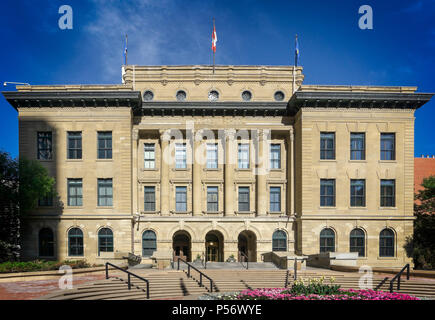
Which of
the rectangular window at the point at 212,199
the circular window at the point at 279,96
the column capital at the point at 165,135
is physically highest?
the circular window at the point at 279,96

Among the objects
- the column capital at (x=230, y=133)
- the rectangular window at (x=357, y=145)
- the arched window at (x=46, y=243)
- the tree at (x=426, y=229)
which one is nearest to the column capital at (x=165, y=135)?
the column capital at (x=230, y=133)

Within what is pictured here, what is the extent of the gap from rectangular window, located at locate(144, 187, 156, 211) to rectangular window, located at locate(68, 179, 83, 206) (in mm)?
5159

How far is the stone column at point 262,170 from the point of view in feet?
87.8

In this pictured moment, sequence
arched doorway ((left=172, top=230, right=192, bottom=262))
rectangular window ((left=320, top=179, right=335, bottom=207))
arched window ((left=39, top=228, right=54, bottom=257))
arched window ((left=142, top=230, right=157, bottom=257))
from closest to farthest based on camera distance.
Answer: arched window ((left=39, top=228, right=54, bottom=257)) < rectangular window ((left=320, top=179, right=335, bottom=207)) < arched window ((left=142, top=230, right=157, bottom=257)) < arched doorway ((left=172, top=230, right=192, bottom=262))

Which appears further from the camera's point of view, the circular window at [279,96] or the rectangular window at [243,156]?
the circular window at [279,96]

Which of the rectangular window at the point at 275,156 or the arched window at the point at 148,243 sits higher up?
the rectangular window at the point at 275,156

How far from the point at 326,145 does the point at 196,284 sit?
50.7 ft

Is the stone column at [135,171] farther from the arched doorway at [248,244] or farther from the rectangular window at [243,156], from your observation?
the arched doorway at [248,244]

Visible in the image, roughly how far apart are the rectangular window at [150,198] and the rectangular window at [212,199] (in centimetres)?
468

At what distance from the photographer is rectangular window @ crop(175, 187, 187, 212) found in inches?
1072

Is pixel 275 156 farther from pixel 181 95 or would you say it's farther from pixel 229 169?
pixel 181 95

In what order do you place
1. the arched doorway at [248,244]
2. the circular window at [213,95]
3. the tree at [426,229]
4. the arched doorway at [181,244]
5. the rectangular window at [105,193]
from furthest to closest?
1. the circular window at [213,95]
2. the arched doorway at [181,244]
3. the arched doorway at [248,244]
4. the tree at [426,229]
5. the rectangular window at [105,193]

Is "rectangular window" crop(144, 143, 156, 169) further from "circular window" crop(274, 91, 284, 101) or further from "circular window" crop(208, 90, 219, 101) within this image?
"circular window" crop(274, 91, 284, 101)

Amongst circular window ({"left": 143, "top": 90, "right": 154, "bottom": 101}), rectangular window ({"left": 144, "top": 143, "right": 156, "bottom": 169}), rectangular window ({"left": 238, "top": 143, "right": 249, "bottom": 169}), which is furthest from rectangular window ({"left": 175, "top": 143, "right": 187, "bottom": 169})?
circular window ({"left": 143, "top": 90, "right": 154, "bottom": 101})
